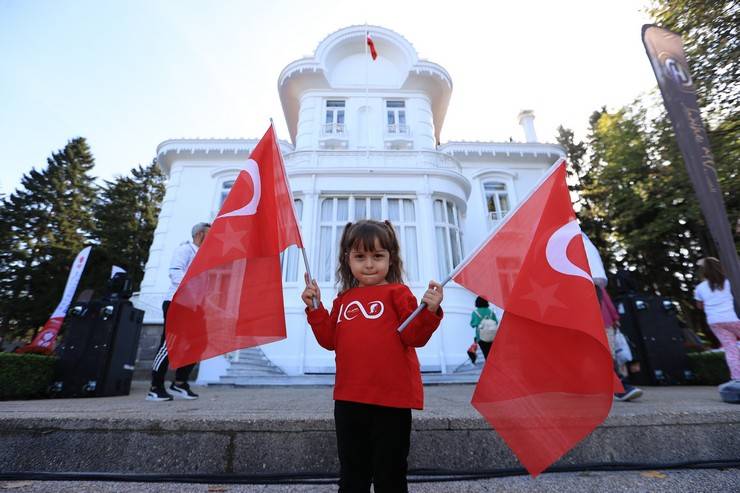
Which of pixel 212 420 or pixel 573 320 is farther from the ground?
pixel 573 320

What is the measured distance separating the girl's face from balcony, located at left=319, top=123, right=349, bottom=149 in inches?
461

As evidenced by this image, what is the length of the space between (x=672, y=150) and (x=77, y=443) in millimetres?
13399

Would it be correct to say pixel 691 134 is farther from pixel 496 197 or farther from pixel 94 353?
pixel 496 197

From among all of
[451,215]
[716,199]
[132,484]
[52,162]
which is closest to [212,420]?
[132,484]

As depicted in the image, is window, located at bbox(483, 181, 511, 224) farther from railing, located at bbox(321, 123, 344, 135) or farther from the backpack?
the backpack

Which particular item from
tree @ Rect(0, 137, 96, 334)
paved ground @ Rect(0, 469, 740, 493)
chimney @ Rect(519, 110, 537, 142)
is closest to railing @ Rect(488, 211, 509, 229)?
chimney @ Rect(519, 110, 537, 142)

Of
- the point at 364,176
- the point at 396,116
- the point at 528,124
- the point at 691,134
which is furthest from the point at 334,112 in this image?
the point at 691,134

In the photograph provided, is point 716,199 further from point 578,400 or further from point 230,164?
point 230,164

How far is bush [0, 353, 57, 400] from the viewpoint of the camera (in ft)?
16.1

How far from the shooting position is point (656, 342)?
20.6 feet

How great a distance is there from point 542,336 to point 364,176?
354 inches

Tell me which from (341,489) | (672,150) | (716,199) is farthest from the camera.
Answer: (672,150)

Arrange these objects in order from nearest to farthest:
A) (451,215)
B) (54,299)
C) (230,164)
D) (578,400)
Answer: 1. (578,400)
2. (451,215)
3. (230,164)
4. (54,299)

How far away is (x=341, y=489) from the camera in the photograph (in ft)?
5.47
